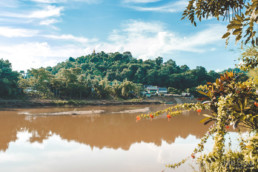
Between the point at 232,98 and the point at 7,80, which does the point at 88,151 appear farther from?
the point at 7,80

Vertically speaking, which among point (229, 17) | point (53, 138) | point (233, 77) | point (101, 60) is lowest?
point (53, 138)

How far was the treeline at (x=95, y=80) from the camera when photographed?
80.5ft

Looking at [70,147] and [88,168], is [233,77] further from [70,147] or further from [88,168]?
[70,147]

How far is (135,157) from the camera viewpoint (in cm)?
594

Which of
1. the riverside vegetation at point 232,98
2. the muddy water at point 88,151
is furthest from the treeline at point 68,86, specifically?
the riverside vegetation at point 232,98

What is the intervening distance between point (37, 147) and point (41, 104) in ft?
53.9

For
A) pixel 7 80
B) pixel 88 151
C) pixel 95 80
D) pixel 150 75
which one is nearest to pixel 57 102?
pixel 7 80

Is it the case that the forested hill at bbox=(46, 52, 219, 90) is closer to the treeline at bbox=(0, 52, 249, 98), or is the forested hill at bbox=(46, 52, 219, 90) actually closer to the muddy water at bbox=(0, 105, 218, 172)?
the treeline at bbox=(0, 52, 249, 98)

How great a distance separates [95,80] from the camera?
30.0 m

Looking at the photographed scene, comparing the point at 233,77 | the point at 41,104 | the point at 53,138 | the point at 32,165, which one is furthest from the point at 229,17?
the point at 41,104

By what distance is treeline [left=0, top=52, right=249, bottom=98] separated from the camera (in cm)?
2455

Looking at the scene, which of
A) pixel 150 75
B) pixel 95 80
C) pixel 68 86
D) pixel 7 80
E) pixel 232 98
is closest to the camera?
pixel 232 98

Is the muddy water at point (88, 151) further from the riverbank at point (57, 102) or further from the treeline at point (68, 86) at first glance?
the treeline at point (68, 86)

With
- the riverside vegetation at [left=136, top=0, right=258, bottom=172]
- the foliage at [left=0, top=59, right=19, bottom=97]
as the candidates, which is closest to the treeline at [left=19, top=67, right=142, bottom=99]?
the foliage at [left=0, top=59, right=19, bottom=97]
